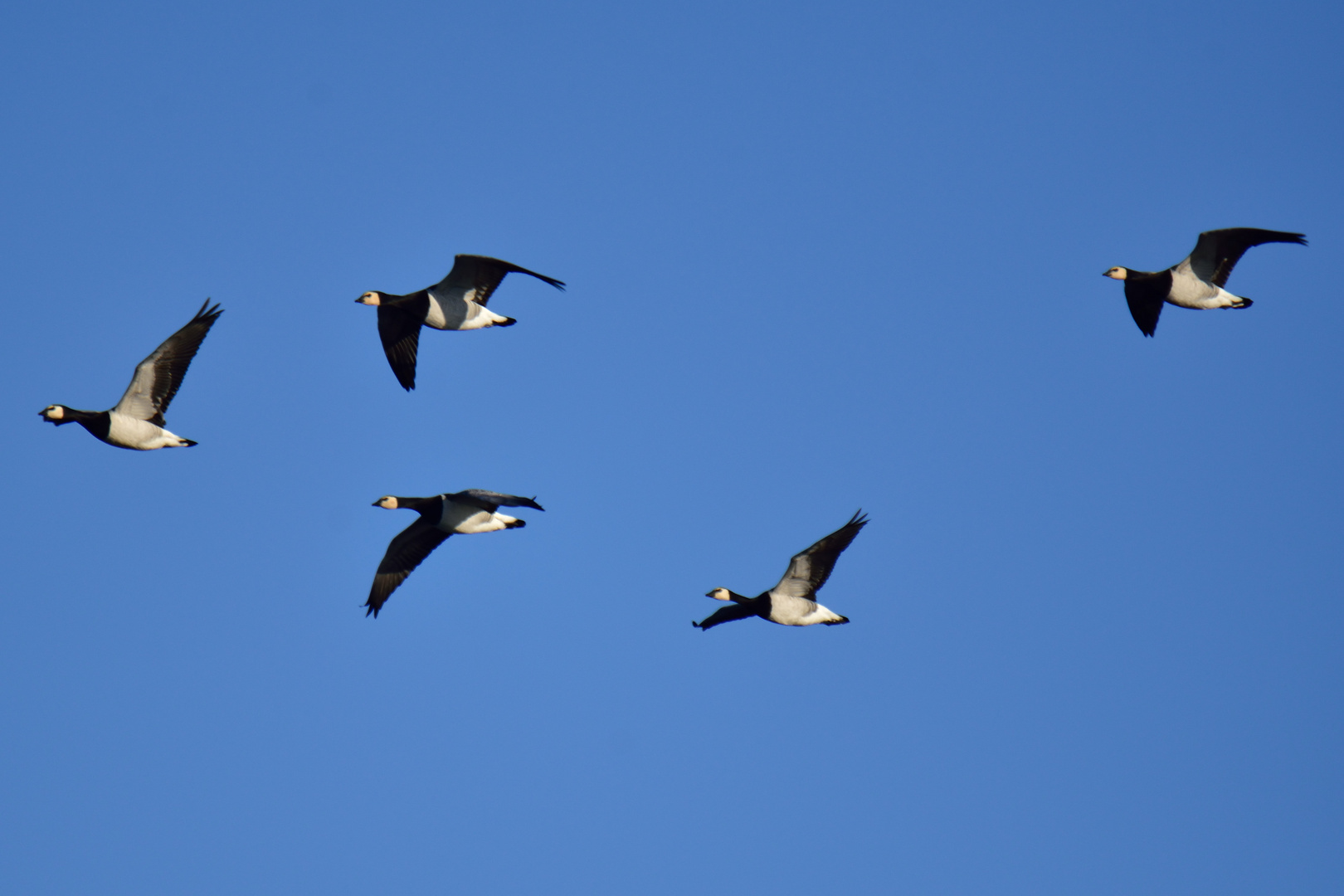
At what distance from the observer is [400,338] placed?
23000 mm

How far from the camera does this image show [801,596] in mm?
21688

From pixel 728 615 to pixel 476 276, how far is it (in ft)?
26.0

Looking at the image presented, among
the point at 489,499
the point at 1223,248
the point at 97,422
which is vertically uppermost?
the point at 1223,248

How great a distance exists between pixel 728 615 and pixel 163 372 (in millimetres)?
10415

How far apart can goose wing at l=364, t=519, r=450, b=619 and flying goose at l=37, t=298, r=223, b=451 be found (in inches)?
158

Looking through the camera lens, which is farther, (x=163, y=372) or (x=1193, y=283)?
(x=1193, y=283)

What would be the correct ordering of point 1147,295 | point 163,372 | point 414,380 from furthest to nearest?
point 1147,295, point 414,380, point 163,372

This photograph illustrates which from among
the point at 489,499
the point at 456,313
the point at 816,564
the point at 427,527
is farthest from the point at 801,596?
the point at 456,313

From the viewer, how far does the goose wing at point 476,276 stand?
23172 millimetres

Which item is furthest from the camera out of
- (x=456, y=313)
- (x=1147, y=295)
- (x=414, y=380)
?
(x=456, y=313)

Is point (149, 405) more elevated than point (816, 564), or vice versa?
point (149, 405)

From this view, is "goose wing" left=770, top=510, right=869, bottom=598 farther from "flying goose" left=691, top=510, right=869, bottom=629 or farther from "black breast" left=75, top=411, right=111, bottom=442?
"black breast" left=75, top=411, right=111, bottom=442

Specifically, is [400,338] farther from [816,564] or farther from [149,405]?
[816,564]

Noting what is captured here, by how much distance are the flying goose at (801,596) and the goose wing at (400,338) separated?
688cm
